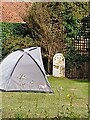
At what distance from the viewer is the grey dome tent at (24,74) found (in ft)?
24.4

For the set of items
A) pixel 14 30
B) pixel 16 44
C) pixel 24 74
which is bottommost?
pixel 24 74

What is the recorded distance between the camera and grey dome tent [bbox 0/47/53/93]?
24.4 feet

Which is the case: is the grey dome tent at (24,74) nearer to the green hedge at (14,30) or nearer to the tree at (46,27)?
the tree at (46,27)

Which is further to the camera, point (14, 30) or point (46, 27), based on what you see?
point (14, 30)

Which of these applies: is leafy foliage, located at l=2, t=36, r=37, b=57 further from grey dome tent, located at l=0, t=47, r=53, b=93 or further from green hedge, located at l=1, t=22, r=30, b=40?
grey dome tent, located at l=0, t=47, r=53, b=93

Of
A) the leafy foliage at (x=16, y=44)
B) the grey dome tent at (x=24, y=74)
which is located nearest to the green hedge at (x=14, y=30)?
the leafy foliage at (x=16, y=44)

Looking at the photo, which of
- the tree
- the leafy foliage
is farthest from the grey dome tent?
the tree

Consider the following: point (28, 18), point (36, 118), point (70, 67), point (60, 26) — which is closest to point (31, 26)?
point (28, 18)

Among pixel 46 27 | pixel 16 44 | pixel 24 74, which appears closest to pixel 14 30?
pixel 16 44

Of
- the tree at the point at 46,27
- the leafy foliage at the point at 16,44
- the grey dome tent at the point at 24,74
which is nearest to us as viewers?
the grey dome tent at the point at 24,74

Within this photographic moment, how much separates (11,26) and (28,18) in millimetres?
880

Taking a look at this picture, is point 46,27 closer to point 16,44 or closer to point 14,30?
point 16,44

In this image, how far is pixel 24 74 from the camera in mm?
7492

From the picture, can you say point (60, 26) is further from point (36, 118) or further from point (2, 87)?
point (36, 118)
